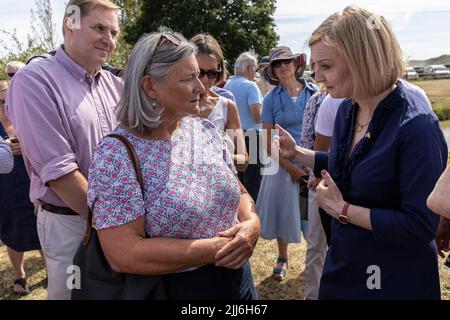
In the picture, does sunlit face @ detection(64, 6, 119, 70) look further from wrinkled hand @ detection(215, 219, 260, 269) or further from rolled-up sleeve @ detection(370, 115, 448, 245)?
rolled-up sleeve @ detection(370, 115, 448, 245)

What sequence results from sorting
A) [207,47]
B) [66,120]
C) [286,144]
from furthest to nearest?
[207,47]
[286,144]
[66,120]

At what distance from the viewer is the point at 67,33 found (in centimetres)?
219

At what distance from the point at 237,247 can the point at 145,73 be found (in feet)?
2.70

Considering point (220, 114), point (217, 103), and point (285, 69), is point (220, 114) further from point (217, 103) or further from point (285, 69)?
point (285, 69)

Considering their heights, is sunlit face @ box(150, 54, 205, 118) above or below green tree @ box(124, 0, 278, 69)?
below

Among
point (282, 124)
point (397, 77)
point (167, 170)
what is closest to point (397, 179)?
point (397, 77)

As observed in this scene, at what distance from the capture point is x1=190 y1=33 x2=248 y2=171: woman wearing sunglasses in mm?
2939

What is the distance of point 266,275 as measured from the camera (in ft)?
13.4

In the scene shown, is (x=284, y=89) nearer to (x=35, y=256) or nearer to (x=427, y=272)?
(x=427, y=272)

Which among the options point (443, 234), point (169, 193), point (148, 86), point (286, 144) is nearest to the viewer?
point (169, 193)

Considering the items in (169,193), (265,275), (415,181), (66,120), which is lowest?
(265,275)

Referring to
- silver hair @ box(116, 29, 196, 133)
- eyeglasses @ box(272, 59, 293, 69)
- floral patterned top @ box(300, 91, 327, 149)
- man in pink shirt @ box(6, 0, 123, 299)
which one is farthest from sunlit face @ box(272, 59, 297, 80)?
silver hair @ box(116, 29, 196, 133)

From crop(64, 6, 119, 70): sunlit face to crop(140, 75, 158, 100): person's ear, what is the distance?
2.10 feet

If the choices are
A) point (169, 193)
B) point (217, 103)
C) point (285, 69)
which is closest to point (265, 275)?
point (217, 103)
